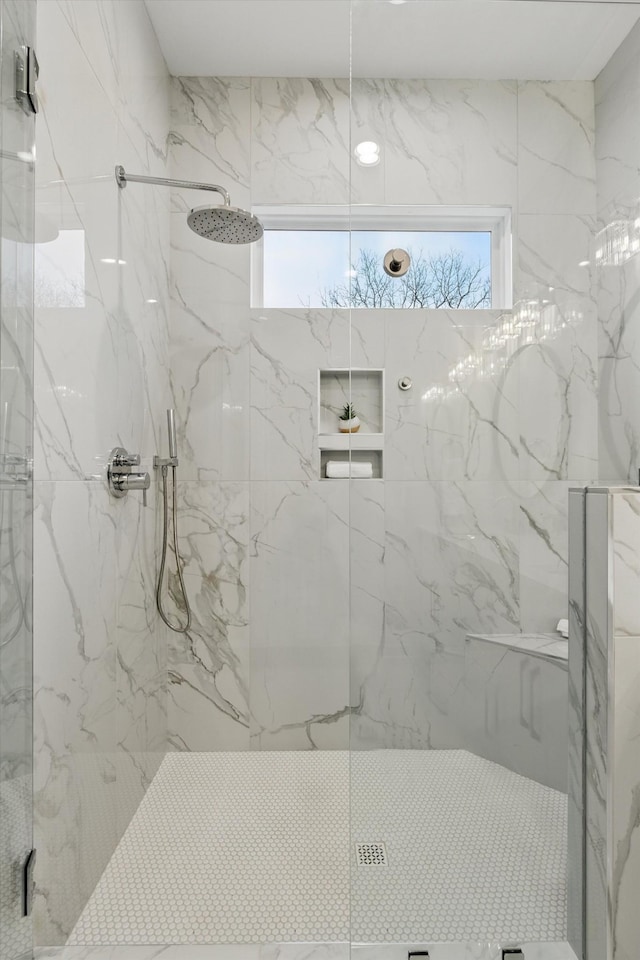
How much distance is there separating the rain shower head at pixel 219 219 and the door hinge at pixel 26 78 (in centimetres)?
56

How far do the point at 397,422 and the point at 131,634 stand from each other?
3.75ft

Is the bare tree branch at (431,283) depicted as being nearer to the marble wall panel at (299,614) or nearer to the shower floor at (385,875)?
the shower floor at (385,875)

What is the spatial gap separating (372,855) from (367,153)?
150cm

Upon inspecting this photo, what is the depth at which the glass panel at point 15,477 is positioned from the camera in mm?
1133

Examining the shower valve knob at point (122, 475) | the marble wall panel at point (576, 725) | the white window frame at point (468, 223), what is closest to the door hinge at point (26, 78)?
the white window frame at point (468, 223)

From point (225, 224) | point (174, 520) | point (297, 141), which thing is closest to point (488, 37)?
point (225, 224)

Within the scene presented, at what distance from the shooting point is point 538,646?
4.23 feet

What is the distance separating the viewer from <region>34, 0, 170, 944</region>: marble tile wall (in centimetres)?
129

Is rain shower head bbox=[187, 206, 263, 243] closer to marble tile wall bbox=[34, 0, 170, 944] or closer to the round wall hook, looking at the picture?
marble tile wall bbox=[34, 0, 170, 944]

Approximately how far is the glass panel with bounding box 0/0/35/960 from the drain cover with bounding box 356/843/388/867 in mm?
683

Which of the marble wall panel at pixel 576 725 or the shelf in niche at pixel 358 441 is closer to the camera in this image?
the marble wall panel at pixel 576 725

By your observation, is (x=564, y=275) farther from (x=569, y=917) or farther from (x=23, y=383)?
(x=569, y=917)

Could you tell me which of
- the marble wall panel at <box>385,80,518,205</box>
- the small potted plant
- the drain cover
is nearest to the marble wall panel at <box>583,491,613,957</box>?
the drain cover

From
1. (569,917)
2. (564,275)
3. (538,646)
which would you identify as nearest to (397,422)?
(564,275)
